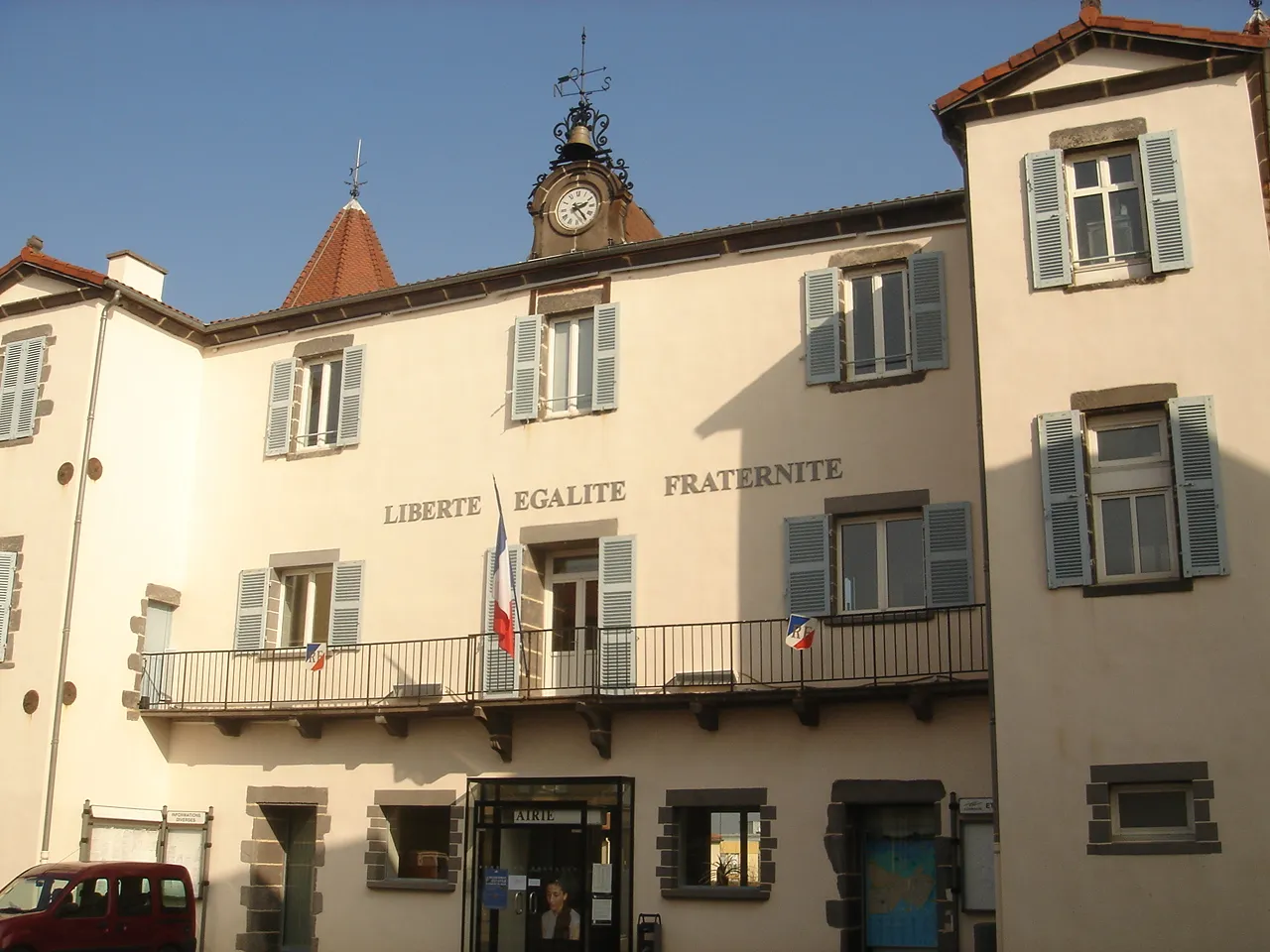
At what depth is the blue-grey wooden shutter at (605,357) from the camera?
20.2 metres

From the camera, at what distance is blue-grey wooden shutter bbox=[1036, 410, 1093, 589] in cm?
1491

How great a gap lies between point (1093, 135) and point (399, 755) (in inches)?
444

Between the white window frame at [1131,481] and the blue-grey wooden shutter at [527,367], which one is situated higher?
the blue-grey wooden shutter at [527,367]

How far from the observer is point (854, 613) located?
58.6 ft

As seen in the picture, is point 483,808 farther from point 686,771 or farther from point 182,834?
point 182,834

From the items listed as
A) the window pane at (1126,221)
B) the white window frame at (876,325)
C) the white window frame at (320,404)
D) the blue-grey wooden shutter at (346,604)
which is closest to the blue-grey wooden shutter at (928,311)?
the white window frame at (876,325)

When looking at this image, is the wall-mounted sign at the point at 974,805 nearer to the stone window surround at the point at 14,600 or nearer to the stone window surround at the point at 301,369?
the stone window surround at the point at 301,369

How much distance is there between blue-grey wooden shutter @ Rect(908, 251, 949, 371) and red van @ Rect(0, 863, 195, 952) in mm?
10789

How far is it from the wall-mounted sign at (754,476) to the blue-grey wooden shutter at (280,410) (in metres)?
6.26

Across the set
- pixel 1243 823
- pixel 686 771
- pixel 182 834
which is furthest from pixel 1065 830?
pixel 182 834

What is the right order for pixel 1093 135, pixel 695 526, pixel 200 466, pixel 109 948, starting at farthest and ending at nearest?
pixel 200 466
pixel 695 526
pixel 109 948
pixel 1093 135

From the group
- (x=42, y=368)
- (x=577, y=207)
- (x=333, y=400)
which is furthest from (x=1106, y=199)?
(x=42, y=368)

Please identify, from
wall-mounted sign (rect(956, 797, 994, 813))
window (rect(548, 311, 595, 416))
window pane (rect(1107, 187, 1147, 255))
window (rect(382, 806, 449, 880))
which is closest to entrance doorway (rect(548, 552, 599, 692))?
window (rect(548, 311, 595, 416))

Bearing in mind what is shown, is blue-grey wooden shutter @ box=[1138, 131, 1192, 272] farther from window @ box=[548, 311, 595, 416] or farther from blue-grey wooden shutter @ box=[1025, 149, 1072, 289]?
window @ box=[548, 311, 595, 416]
